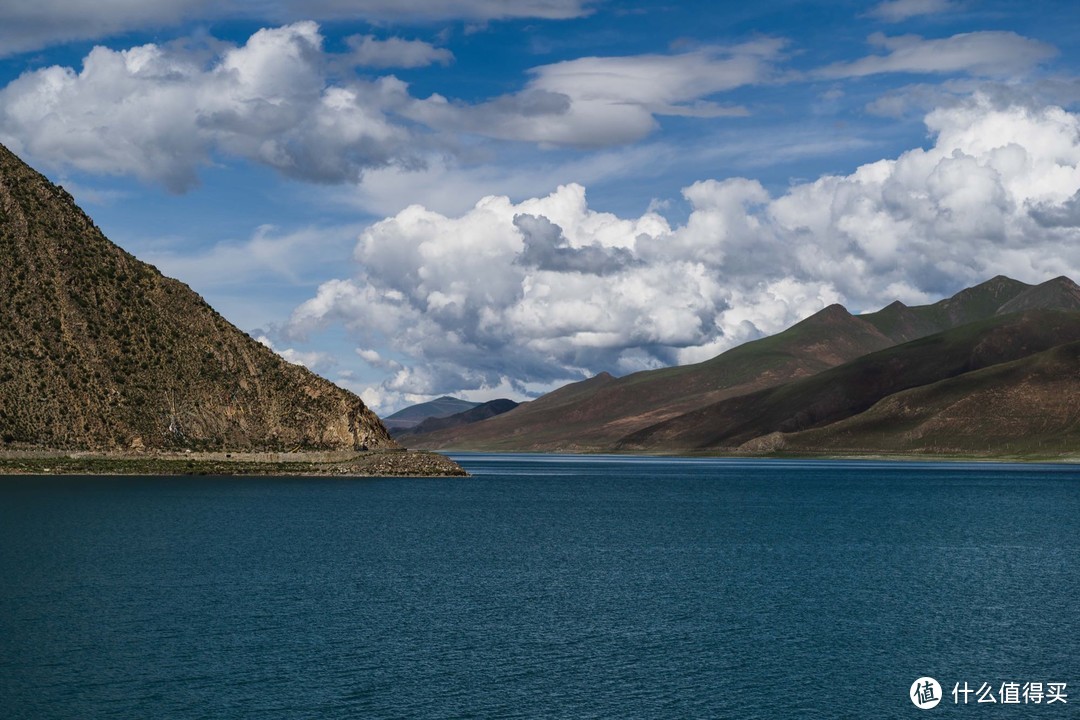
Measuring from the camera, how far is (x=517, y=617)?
56.2 meters

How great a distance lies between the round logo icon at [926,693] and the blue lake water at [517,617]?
472 millimetres

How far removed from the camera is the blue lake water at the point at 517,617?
133 feet

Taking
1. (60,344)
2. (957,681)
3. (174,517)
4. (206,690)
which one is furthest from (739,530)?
(60,344)

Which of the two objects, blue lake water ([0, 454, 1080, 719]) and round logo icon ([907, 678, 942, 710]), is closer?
round logo icon ([907, 678, 942, 710])

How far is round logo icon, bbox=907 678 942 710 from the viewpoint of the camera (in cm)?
4016

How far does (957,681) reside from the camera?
143 feet

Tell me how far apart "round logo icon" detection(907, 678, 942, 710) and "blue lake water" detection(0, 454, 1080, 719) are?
47cm

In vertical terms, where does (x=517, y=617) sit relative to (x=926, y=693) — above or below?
above

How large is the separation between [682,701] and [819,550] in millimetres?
53405

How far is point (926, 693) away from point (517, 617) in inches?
847

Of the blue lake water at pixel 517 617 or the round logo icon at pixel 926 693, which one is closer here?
the round logo icon at pixel 926 693

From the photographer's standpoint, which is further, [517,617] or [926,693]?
[517,617]

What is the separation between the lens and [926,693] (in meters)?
41.5

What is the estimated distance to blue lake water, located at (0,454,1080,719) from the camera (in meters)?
40.5
